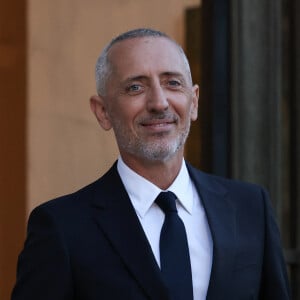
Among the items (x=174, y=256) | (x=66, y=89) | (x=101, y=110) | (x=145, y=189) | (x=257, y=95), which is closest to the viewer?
(x=174, y=256)

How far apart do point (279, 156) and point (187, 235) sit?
2.51 meters

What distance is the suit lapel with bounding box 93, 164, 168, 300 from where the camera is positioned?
9.53ft

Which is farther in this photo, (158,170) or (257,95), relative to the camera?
(257,95)

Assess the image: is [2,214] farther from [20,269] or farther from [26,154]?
[20,269]

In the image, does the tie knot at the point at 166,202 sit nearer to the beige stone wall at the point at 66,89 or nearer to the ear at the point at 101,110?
the ear at the point at 101,110

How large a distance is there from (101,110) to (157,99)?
12.4 inches

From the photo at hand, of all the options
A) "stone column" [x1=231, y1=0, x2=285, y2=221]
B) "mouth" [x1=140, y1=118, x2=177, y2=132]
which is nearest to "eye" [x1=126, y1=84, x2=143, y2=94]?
"mouth" [x1=140, y1=118, x2=177, y2=132]

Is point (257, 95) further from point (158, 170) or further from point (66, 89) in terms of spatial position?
point (158, 170)

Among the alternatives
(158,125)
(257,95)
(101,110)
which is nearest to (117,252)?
(158,125)

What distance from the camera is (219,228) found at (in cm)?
306

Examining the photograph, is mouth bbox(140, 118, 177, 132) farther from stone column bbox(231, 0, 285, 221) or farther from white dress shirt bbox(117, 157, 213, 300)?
stone column bbox(231, 0, 285, 221)

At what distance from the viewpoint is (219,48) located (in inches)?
210

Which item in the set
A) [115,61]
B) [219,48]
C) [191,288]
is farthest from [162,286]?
[219,48]

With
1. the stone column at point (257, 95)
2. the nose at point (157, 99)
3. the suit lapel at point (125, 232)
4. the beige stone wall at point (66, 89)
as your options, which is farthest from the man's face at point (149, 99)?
the stone column at point (257, 95)
